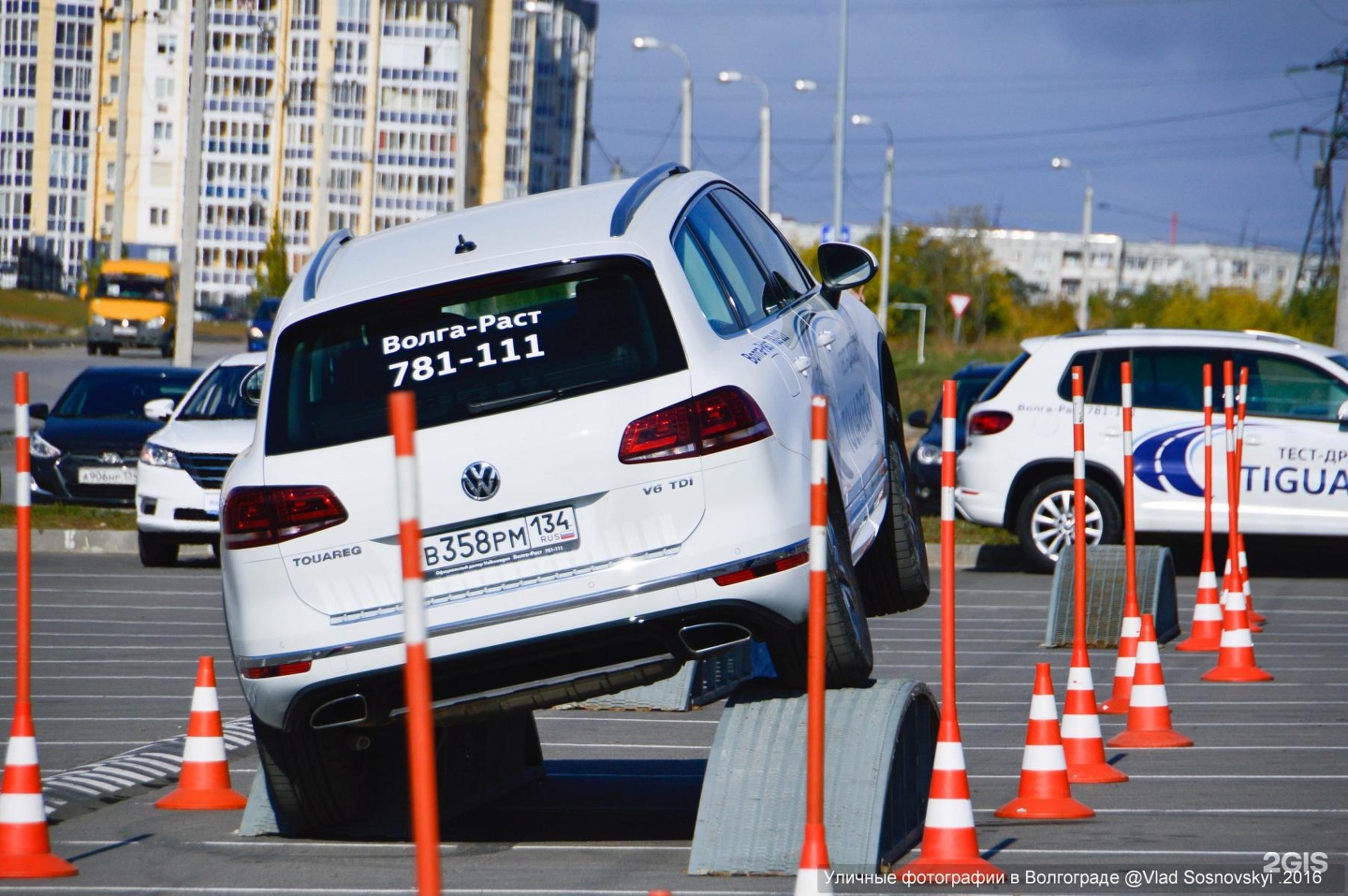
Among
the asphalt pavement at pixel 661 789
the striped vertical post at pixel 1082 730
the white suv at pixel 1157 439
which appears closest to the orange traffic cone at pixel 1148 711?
the asphalt pavement at pixel 661 789

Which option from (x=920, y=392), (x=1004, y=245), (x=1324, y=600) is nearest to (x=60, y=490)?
(x=1324, y=600)

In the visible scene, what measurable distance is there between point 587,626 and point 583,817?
1.65 m

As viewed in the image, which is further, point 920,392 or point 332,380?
point 920,392

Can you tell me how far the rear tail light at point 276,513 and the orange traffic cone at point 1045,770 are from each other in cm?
272

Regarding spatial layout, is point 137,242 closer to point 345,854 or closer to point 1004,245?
point 1004,245

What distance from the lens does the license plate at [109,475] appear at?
18.5 m

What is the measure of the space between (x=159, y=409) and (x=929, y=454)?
27.8ft

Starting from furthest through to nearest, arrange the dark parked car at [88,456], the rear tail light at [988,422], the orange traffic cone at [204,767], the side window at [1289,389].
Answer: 1. the dark parked car at [88,456]
2. the rear tail light at [988,422]
3. the side window at [1289,389]
4. the orange traffic cone at [204,767]

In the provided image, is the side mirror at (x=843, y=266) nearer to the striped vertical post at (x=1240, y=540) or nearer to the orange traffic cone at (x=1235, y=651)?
the orange traffic cone at (x=1235, y=651)

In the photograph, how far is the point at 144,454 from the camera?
16359 millimetres

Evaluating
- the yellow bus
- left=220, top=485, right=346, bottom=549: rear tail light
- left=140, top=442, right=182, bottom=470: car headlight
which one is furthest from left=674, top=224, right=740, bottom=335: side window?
the yellow bus

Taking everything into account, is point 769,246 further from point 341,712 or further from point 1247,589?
point 1247,589

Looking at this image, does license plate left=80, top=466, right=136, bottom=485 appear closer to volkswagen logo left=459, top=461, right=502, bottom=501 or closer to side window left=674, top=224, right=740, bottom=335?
side window left=674, top=224, right=740, bottom=335

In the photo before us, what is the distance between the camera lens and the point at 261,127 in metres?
121
